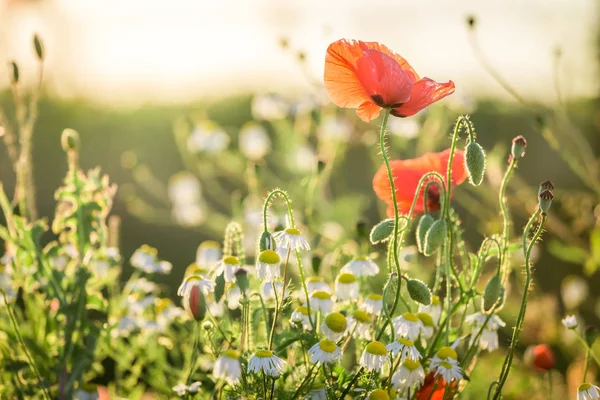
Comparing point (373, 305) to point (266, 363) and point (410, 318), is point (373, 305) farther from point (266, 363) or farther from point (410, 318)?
point (266, 363)

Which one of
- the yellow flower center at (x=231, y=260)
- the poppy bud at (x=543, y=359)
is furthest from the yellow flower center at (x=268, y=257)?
the poppy bud at (x=543, y=359)

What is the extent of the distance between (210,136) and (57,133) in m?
2.43

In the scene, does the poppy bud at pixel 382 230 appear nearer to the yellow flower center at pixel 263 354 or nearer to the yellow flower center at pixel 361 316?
the yellow flower center at pixel 361 316

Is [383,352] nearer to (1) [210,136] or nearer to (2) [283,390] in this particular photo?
(2) [283,390]

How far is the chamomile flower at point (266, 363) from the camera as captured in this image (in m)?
0.88

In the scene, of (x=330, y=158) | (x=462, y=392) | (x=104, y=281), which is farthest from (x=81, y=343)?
(x=330, y=158)

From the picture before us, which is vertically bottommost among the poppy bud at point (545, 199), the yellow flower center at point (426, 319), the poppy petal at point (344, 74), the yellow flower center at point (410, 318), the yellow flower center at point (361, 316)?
the yellow flower center at point (426, 319)

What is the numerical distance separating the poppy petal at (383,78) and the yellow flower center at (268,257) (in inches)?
9.6

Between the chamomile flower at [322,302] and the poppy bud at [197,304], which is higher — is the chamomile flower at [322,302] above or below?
below

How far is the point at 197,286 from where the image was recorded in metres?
0.95

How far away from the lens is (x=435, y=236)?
942 millimetres

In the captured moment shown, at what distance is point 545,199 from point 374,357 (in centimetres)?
28

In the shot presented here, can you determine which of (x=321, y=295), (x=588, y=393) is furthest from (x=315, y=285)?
(x=588, y=393)

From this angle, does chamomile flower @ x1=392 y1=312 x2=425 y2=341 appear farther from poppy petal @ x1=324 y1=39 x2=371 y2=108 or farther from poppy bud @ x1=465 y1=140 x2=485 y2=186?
poppy petal @ x1=324 y1=39 x2=371 y2=108
